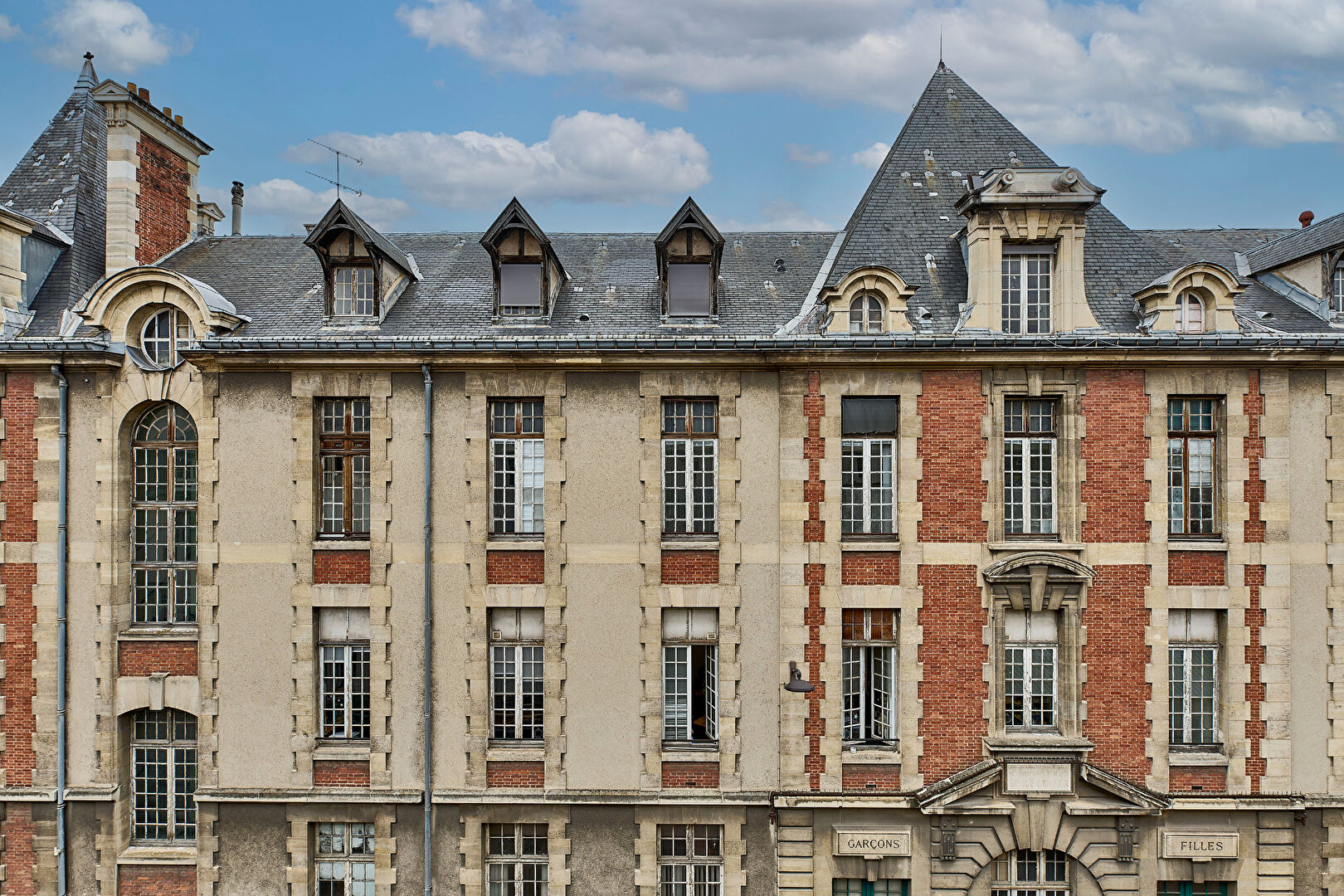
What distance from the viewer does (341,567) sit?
42.7ft

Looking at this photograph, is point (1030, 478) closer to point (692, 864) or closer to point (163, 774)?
point (692, 864)

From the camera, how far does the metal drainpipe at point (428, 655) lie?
12.7 metres

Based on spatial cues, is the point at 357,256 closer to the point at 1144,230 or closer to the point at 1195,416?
the point at 1195,416

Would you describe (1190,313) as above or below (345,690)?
above

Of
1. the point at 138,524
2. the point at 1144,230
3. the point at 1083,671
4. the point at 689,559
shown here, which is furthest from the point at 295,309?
the point at 1144,230

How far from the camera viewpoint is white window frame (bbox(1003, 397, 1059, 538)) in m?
13.0

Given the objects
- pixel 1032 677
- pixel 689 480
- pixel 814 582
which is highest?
pixel 689 480

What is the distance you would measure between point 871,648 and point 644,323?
22.7ft

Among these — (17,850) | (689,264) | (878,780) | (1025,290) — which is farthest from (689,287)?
(17,850)

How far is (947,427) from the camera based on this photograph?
42.0 ft

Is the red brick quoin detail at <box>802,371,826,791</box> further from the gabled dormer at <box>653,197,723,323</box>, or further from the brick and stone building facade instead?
the gabled dormer at <box>653,197,723,323</box>

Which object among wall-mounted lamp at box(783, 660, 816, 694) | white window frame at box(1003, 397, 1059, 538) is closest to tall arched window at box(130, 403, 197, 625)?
wall-mounted lamp at box(783, 660, 816, 694)

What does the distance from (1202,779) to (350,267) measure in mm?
17103

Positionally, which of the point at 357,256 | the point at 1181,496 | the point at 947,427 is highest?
the point at 357,256
